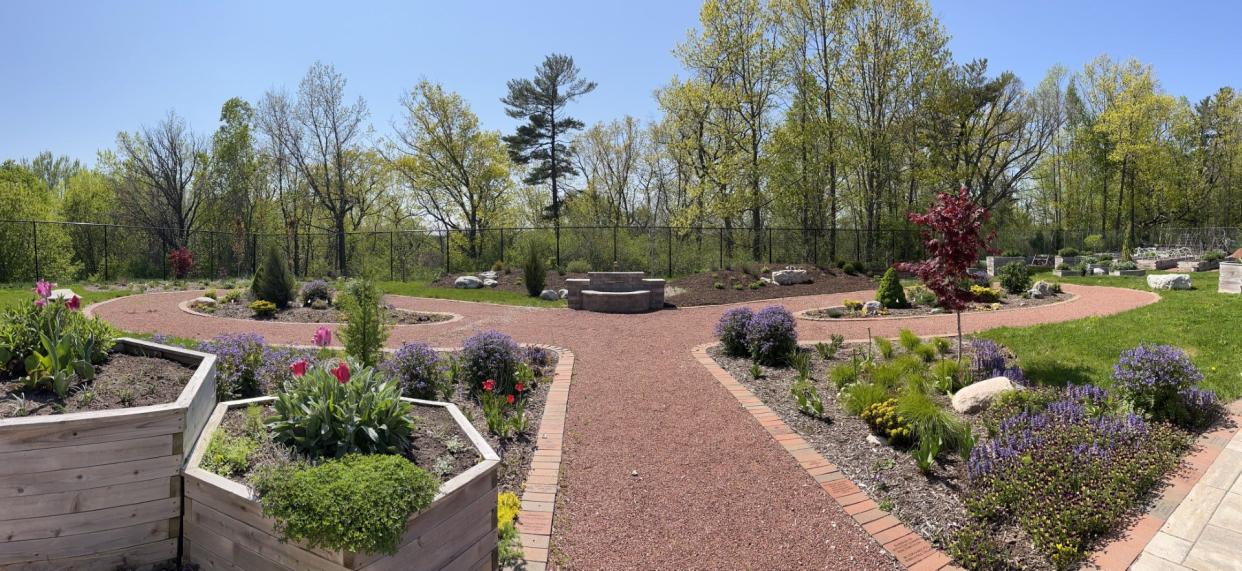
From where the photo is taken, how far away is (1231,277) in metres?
10.9

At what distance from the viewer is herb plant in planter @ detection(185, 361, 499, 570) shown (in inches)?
86.8

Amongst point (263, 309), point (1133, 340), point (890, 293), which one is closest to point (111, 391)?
point (263, 309)

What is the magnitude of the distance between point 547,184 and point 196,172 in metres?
16.2

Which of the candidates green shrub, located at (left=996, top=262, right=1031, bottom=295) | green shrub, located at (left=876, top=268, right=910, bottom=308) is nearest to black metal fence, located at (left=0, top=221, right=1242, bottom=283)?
green shrub, located at (left=996, top=262, right=1031, bottom=295)

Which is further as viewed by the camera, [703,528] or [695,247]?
[695,247]

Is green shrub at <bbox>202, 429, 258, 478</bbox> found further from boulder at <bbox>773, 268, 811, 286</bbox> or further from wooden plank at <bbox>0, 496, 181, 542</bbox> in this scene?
boulder at <bbox>773, 268, 811, 286</bbox>

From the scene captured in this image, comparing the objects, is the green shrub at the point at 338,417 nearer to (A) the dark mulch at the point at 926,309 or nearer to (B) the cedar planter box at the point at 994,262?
(A) the dark mulch at the point at 926,309

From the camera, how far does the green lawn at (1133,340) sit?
5.75m

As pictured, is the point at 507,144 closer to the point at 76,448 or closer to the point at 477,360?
the point at 477,360

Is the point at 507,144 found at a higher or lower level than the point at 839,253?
higher

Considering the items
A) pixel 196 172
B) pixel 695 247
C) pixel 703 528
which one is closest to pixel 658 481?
pixel 703 528

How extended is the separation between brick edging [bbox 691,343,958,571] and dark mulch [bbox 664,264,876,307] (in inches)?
345

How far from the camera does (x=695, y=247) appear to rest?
22.9 m

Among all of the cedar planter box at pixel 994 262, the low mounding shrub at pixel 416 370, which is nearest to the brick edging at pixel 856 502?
the low mounding shrub at pixel 416 370
